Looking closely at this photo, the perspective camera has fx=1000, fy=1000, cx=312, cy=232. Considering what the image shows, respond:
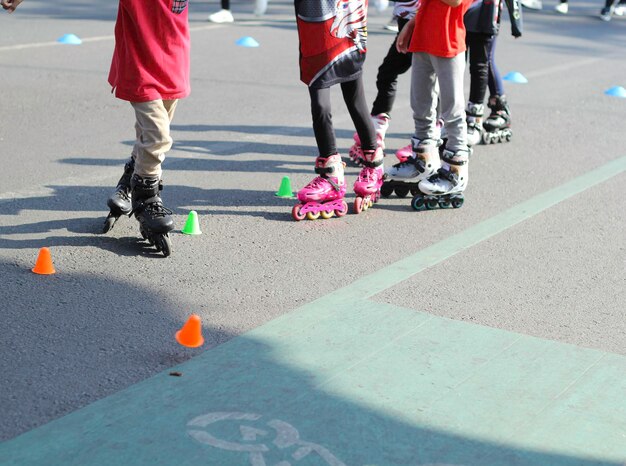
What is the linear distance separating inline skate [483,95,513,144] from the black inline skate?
3485 mm

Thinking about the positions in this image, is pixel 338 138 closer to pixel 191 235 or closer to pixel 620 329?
pixel 191 235

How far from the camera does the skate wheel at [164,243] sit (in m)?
4.94

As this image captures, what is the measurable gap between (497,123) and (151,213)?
3867 millimetres

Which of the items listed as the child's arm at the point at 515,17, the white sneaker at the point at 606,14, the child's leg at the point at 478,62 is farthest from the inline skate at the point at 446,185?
the white sneaker at the point at 606,14

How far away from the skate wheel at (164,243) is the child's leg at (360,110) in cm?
146

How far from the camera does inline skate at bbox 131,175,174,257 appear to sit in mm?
4895

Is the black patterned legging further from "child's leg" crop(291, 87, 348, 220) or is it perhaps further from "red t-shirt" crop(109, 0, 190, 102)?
"red t-shirt" crop(109, 0, 190, 102)

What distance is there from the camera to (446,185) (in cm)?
609

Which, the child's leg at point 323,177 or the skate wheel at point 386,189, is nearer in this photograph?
the child's leg at point 323,177

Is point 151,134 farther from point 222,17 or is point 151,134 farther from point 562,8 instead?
point 562,8

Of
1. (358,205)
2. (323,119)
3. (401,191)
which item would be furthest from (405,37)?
(358,205)

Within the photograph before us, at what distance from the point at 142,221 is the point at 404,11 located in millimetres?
2535

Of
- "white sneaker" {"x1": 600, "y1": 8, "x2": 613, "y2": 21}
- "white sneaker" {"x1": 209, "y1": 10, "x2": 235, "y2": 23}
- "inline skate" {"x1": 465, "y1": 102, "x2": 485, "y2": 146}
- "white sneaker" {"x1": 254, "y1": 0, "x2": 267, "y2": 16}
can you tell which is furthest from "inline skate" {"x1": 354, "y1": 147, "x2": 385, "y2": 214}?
"white sneaker" {"x1": 600, "y1": 8, "x2": 613, "y2": 21}

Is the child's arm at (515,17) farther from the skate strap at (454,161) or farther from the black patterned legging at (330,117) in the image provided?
the black patterned legging at (330,117)
